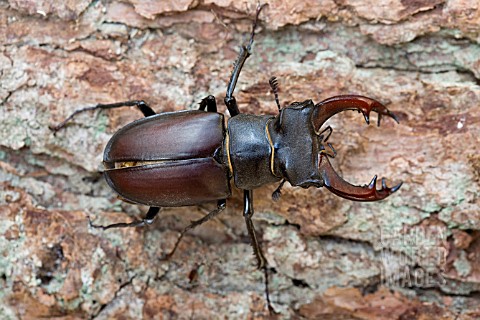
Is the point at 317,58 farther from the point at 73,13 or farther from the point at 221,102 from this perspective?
the point at 73,13

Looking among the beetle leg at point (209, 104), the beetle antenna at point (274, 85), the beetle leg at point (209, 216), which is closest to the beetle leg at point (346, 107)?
the beetle antenna at point (274, 85)

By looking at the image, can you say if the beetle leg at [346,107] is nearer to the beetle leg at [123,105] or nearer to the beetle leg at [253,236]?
the beetle leg at [253,236]

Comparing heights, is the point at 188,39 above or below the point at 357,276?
above

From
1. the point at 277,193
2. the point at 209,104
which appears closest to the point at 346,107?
the point at 277,193

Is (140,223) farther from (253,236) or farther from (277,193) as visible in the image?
(277,193)

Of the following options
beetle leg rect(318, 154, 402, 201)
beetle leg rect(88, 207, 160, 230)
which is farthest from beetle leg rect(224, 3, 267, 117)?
beetle leg rect(88, 207, 160, 230)

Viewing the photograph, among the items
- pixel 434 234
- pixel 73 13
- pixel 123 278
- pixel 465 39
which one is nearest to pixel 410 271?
pixel 434 234

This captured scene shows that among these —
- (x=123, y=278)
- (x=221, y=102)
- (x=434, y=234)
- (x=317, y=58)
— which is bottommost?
(x=123, y=278)
